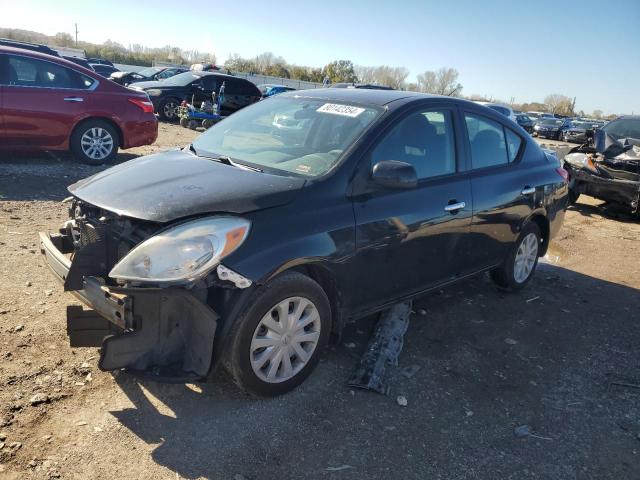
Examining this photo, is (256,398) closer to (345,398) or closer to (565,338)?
(345,398)

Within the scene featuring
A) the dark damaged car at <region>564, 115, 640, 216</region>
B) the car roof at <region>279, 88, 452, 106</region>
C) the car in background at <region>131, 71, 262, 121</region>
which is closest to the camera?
the car roof at <region>279, 88, 452, 106</region>

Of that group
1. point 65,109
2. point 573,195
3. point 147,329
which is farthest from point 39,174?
point 573,195

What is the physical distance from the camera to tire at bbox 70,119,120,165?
848cm

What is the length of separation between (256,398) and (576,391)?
221cm

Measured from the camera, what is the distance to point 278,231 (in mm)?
2906

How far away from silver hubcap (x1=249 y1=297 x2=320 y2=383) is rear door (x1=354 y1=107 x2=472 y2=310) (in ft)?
1.45

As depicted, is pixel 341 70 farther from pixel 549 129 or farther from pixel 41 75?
pixel 41 75

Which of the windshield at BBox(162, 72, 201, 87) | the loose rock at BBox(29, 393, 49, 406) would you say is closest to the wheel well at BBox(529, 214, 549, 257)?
the loose rock at BBox(29, 393, 49, 406)

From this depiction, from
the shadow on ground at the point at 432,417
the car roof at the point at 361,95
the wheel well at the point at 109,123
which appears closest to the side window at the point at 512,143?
the car roof at the point at 361,95

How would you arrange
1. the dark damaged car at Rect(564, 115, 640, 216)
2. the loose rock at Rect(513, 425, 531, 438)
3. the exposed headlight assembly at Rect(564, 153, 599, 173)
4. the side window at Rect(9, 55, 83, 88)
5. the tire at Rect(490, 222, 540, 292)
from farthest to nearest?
the exposed headlight assembly at Rect(564, 153, 599, 173) < the dark damaged car at Rect(564, 115, 640, 216) < the side window at Rect(9, 55, 83, 88) < the tire at Rect(490, 222, 540, 292) < the loose rock at Rect(513, 425, 531, 438)

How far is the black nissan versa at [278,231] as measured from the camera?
272 cm

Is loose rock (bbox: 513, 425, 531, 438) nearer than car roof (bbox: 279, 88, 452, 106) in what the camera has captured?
Yes

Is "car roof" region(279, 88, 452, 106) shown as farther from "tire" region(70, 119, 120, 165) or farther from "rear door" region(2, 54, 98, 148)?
"tire" region(70, 119, 120, 165)

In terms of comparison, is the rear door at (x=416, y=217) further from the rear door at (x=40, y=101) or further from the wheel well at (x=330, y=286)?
the rear door at (x=40, y=101)
